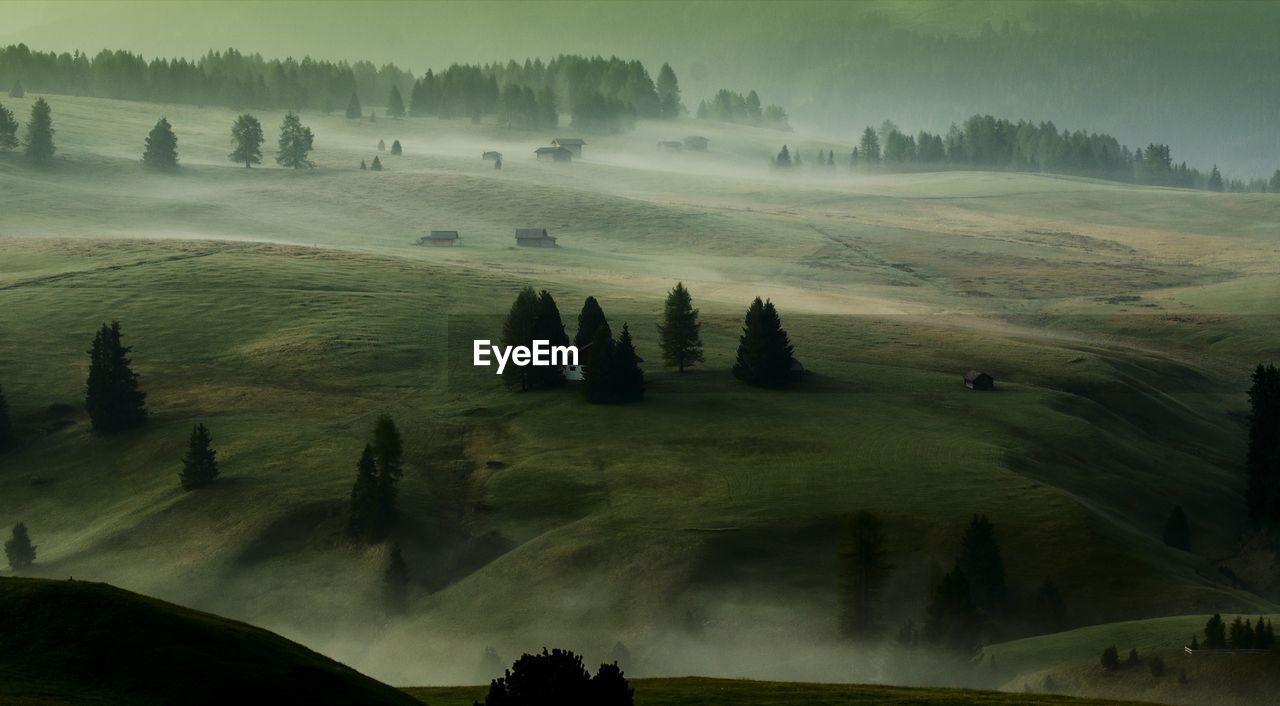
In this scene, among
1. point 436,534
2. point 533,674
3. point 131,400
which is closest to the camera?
point 533,674

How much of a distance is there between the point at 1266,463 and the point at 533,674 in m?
74.8

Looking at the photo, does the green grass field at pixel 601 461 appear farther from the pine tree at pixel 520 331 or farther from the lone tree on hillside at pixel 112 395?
the lone tree on hillside at pixel 112 395

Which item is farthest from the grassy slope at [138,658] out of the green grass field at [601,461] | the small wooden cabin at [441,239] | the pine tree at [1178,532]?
the small wooden cabin at [441,239]

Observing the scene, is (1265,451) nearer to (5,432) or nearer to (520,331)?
(520,331)

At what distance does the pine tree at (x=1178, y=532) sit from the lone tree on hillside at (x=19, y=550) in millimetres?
68058

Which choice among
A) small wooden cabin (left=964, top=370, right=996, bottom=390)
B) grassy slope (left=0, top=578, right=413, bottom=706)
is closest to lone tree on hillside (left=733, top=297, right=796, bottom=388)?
small wooden cabin (left=964, top=370, right=996, bottom=390)

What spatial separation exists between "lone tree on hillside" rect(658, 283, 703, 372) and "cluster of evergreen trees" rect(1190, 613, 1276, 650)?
59.8 m

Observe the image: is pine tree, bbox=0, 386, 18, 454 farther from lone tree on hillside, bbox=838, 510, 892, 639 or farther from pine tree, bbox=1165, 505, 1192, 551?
pine tree, bbox=1165, 505, 1192, 551

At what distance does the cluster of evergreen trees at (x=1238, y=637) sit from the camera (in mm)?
62656

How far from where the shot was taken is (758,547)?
282 feet

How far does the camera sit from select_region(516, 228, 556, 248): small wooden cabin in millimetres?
190250

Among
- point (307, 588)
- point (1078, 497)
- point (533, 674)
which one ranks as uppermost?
point (533, 674)

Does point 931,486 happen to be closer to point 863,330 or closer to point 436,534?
point 436,534

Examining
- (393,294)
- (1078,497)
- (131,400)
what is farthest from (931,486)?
(393,294)
